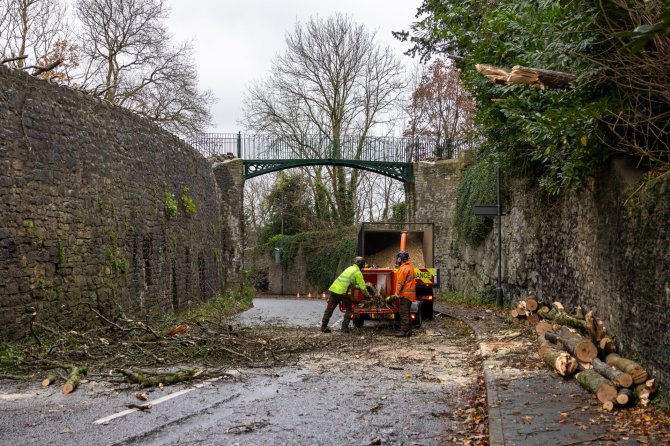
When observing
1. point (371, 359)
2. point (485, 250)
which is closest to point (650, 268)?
point (371, 359)

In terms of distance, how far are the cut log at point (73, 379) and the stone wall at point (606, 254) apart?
622 cm

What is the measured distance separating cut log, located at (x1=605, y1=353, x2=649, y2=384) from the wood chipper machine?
25.1 feet

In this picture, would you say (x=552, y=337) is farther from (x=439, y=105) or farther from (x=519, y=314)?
(x=439, y=105)

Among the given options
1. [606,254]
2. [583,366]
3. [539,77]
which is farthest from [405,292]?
[539,77]

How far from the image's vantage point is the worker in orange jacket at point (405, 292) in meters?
14.8

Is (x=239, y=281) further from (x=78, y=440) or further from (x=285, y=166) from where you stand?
(x=78, y=440)

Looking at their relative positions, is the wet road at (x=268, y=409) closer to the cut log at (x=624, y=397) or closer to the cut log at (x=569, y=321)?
the cut log at (x=624, y=397)

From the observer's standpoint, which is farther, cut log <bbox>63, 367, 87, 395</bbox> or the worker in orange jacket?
the worker in orange jacket

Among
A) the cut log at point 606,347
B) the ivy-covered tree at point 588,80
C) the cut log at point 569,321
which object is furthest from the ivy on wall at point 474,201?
the cut log at point 606,347

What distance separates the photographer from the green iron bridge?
33.0m

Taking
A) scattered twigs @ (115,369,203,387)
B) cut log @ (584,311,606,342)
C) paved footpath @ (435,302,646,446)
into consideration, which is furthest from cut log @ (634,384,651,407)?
scattered twigs @ (115,369,203,387)

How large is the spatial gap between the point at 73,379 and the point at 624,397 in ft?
19.7

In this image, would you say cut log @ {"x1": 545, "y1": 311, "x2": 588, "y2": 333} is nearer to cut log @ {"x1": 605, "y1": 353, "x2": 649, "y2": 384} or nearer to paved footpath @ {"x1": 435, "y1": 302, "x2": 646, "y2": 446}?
paved footpath @ {"x1": 435, "y1": 302, "x2": 646, "y2": 446}

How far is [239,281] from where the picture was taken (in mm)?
29938
